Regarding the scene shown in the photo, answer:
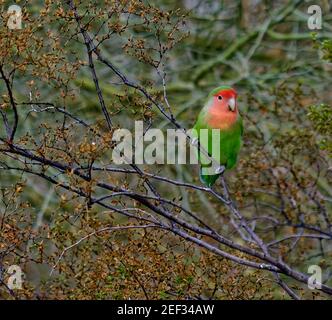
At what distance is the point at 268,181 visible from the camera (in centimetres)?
603

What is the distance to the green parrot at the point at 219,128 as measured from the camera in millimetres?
5012

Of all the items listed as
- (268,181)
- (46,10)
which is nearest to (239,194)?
(268,181)

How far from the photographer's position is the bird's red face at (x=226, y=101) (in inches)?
199

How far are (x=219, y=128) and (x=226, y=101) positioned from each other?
17cm

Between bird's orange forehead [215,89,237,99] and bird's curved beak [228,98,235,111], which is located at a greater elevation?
bird's orange forehead [215,89,237,99]

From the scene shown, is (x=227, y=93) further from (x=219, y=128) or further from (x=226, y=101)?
(x=219, y=128)

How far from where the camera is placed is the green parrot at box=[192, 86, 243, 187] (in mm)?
5012

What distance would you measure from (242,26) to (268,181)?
3548 mm

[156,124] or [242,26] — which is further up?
[242,26]

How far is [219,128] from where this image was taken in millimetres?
5020

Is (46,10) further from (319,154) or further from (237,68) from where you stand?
(237,68)

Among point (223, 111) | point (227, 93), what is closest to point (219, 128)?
point (223, 111)

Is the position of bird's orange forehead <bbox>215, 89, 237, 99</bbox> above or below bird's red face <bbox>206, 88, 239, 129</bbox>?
above

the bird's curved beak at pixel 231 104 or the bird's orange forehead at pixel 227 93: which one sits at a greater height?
the bird's orange forehead at pixel 227 93
